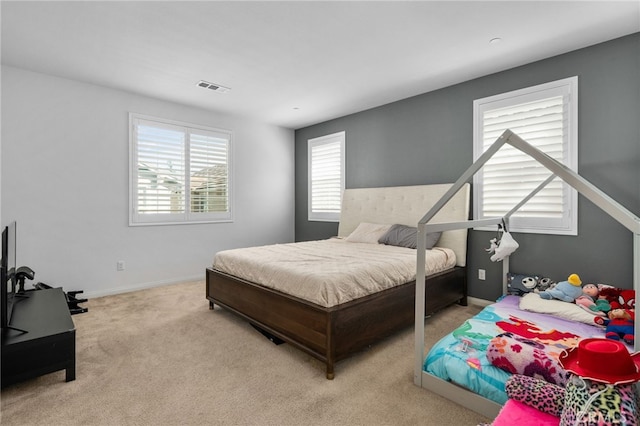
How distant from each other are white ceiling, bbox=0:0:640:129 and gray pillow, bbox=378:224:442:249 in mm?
1745

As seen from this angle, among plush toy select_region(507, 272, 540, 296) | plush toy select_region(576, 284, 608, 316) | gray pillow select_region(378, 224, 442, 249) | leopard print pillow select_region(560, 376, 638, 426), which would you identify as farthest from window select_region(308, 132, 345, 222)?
leopard print pillow select_region(560, 376, 638, 426)

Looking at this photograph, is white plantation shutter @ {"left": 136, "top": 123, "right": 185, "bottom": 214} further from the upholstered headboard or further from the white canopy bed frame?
the white canopy bed frame

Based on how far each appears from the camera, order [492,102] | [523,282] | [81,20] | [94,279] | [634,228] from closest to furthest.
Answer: [634,228] < [81,20] < [523,282] < [492,102] < [94,279]

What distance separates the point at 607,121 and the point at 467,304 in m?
2.21

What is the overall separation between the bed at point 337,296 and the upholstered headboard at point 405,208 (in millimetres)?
13

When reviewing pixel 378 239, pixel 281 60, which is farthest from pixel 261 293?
pixel 281 60

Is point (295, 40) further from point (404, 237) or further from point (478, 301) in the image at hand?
point (478, 301)

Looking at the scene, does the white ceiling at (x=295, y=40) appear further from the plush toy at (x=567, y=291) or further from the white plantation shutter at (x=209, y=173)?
the plush toy at (x=567, y=291)

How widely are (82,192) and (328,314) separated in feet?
11.3

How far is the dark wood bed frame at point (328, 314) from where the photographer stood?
7.09 ft

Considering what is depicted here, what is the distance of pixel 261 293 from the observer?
107 inches

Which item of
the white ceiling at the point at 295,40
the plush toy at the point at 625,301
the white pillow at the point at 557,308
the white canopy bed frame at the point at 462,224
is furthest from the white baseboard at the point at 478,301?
the white ceiling at the point at 295,40

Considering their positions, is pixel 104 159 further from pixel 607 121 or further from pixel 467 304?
pixel 607 121

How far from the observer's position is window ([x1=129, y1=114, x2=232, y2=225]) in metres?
4.21
